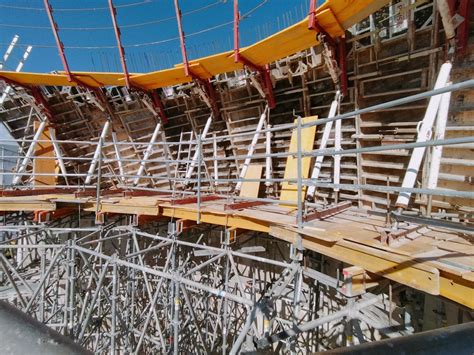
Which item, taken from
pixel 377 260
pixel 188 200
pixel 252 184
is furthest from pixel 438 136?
pixel 188 200

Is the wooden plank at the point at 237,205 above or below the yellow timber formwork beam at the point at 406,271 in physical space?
above

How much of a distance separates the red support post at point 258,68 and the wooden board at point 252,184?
1.79 m

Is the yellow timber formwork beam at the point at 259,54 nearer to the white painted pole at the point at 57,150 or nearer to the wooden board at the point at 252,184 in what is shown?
the white painted pole at the point at 57,150

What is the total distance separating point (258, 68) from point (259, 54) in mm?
668

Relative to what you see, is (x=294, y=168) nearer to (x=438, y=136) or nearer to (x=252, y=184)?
(x=252, y=184)

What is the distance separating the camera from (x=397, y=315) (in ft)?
15.9

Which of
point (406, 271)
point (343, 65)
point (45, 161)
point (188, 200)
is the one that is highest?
point (343, 65)

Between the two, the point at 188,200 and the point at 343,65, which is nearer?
the point at 188,200

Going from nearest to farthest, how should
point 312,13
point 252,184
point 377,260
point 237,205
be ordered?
1. point 377,260
2. point 237,205
3. point 312,13
4. point 252,184

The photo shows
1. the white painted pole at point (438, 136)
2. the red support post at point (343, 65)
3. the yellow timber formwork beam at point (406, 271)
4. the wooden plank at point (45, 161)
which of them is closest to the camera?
the yellow timber formwork beam at point (406, 271)

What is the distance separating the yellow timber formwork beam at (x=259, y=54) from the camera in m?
5.59

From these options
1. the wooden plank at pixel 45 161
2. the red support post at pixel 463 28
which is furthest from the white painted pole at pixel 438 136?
the wooden plank at pixel 45 161

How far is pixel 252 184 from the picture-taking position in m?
8.15

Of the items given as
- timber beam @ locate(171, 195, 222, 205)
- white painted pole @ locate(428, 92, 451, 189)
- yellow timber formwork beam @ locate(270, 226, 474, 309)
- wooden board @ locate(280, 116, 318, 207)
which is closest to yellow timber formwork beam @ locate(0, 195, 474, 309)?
yellow timber formwork beam @ locate(270, 226, 474, 309)
